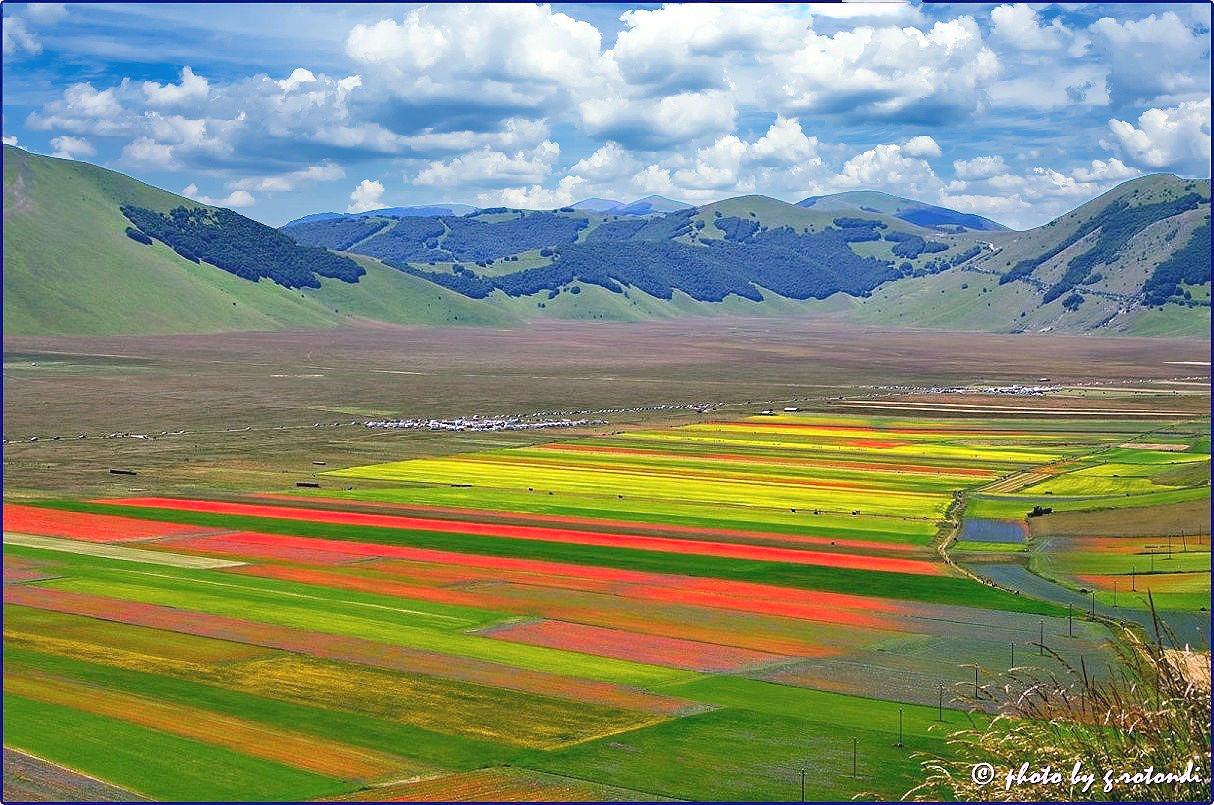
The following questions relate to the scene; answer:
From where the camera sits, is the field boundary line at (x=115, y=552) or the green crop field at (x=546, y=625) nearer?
the green crop field at (x=546, y=625)

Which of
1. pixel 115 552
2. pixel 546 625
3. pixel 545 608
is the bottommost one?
pixel 546 625

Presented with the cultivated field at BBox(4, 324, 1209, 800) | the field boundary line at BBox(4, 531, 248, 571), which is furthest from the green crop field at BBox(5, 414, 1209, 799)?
the field boundary line at BBox(4, 531, 248, 571)

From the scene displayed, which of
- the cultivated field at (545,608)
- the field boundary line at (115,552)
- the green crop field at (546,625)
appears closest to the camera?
the cultivated field at (545,608)

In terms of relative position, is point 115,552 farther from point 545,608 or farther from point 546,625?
point 546,625

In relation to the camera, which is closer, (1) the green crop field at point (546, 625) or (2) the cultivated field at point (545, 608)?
(2) the cultivated field at point (545, 608)

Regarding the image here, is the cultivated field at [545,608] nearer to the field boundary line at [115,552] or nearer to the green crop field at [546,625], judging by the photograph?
the green crop field at [546,625]

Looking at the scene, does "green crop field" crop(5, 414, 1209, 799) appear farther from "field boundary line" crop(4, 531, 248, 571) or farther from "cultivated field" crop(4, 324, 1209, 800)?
"field boundary line" crop(4, 531, 248, 571)

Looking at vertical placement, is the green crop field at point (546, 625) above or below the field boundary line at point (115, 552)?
below

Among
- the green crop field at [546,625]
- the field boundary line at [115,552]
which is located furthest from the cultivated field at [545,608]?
the field boundary line at [115,552]

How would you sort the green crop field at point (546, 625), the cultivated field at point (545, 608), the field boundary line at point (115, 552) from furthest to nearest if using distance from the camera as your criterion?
the field boundary line at point (115, 552) < the green crop field at point (546, 625) < the cultivated field at point (545, 608)

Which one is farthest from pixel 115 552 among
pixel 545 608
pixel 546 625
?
pixel 546 625
